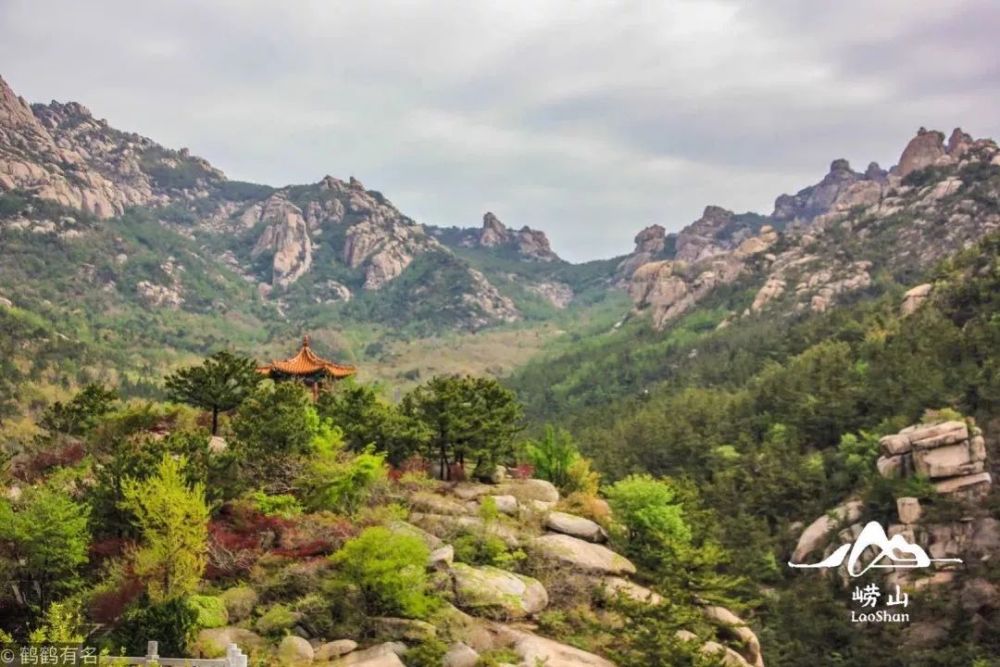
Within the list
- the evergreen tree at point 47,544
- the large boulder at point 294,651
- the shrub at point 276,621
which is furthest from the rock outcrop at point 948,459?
the evergreen tree at point 47,544

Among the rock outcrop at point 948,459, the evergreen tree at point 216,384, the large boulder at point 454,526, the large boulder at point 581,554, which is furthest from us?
the rock outcrop at point 948,459

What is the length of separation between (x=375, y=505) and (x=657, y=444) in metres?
51.2

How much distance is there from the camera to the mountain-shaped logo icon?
54.1 metres

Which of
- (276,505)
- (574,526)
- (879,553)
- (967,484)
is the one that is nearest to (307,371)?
(276,505)

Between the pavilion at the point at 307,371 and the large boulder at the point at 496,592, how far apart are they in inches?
958

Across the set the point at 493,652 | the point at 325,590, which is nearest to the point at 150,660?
the point at 325,590

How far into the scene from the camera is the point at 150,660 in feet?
71.8

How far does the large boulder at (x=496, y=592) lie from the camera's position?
3075cm

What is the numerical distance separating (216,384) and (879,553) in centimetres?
4477

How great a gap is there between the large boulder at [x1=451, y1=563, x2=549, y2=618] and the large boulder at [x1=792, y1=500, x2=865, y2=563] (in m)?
34.1

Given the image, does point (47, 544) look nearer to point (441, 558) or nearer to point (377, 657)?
point (377, 657)

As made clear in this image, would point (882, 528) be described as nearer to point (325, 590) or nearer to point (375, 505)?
point (375, 505)

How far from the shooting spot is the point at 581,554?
3631 centimetres

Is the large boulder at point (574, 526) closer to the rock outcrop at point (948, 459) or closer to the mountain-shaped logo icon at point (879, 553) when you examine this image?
the mountain-shaped logo icon at point (879, 553)
